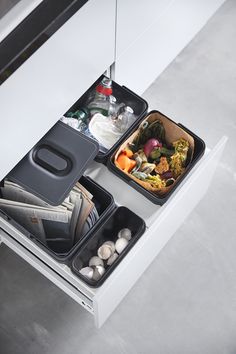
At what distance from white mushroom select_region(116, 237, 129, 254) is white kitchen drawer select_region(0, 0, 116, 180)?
0.34 m

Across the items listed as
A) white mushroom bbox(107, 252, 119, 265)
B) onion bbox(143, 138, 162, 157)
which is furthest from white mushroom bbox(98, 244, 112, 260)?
onion bbox(143, 138, 162, 157)

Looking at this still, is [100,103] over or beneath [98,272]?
over

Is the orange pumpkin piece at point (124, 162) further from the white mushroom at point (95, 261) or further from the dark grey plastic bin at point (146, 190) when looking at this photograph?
the white mushroom at point (95, 261)

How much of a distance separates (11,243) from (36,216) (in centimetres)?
15

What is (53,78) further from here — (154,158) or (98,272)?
(98,272)

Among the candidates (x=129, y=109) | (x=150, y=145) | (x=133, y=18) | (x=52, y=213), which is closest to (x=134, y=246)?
(x=52, y=213)

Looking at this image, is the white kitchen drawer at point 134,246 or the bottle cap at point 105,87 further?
the bottle cap at point 105,87

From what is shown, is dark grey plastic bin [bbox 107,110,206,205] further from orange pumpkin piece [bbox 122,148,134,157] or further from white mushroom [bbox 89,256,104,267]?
white mushroom [bbox 89,256,104,267]

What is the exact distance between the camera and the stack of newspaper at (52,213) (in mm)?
1473

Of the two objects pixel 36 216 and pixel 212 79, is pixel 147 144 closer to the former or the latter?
pixel 36 216

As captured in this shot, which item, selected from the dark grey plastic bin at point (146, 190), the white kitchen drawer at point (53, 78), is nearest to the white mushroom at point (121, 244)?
the dark grey plastic bin at point (146, 190)

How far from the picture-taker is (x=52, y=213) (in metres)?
1.47

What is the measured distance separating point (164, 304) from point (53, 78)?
2.67ft

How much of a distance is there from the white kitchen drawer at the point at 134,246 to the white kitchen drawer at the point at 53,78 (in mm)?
194
